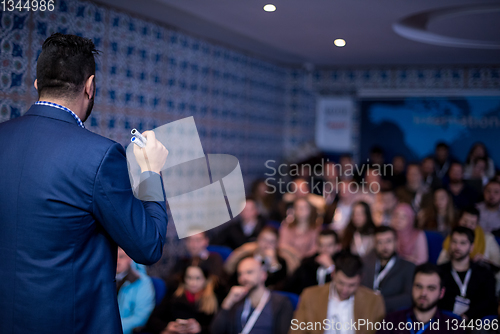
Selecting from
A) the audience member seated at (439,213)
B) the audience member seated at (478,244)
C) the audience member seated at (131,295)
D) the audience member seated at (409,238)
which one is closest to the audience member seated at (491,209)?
the audience member seated at (439,213)

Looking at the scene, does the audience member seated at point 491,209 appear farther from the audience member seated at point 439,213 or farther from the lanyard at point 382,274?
the lanyard at point 382,274

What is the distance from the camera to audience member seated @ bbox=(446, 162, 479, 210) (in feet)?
13.5

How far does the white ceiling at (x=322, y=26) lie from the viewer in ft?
9.11

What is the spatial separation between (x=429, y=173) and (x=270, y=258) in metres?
2.50

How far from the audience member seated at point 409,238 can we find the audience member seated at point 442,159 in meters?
1.88

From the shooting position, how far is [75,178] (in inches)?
33.1

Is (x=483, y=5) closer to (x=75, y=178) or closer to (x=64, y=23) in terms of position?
(x=64, y=23)

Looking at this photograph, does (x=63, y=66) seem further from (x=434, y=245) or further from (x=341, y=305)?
(x=434, y=245)

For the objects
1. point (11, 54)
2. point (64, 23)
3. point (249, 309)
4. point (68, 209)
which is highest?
point (64, 23)

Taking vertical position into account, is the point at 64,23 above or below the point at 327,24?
below

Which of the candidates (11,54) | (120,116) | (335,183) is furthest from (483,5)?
(11,54)

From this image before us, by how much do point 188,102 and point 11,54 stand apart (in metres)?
1.75

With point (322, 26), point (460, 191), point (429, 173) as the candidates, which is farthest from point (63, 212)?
point (429, 173)

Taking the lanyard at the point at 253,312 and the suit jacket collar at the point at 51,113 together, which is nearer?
the suit jacket collar at the point at 51,113
